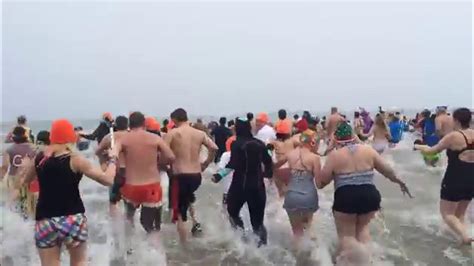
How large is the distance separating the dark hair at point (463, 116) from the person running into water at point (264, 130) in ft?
12.0

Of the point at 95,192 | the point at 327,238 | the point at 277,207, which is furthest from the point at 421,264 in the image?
the point at 95,192

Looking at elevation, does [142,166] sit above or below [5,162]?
above

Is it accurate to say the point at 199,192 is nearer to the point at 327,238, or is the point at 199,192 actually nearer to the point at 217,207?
the point at 217,207

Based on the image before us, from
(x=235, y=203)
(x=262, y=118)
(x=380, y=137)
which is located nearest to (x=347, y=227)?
(x=235, y=203)

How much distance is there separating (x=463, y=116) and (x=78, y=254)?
190 inches

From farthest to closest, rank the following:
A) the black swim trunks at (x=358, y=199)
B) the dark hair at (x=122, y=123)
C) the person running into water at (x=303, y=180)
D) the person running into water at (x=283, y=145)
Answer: the person running into water at (x=283, y=145), the dark hair at (x=122, y=123), the person running into water at (x=303, y=180), the black swim trunks at (x=358, y=199)

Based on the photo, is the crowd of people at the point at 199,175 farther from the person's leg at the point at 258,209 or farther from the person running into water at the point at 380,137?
the person running into water at the point at 380,137

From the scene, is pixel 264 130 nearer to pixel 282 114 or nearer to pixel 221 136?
pixel 282 114

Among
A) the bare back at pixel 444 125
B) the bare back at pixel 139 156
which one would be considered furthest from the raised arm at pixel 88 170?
the bare back at pixel 444 125

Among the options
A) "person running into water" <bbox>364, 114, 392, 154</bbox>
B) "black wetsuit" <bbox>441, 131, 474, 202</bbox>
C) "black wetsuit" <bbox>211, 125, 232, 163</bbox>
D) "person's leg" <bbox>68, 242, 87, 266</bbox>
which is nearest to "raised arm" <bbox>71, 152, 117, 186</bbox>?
"person's leg" <bbox>68, 242, 87, 266</bbox>

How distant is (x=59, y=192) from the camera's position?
5129 millimetres

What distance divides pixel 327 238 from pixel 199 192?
6226 millimetres

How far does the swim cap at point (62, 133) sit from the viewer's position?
16.9 feet

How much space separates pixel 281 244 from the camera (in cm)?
796
